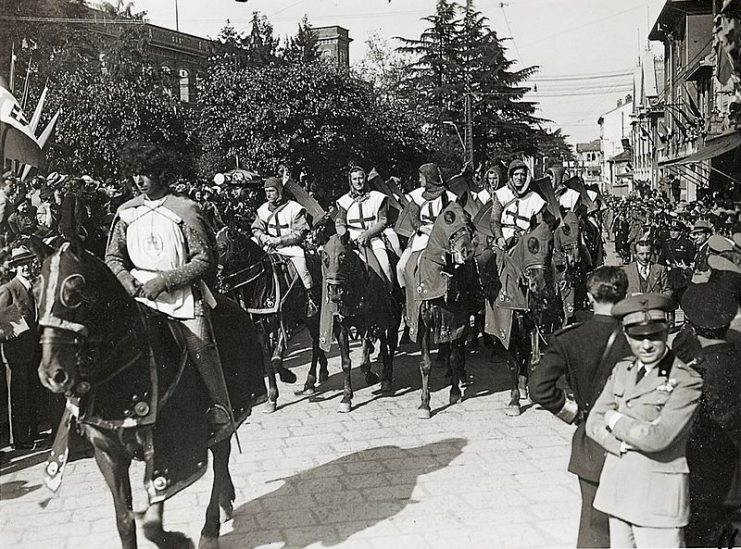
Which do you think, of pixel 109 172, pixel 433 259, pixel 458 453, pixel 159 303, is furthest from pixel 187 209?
pixel 109 172

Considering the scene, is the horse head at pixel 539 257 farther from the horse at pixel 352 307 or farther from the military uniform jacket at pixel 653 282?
the horse at pixel 352 307

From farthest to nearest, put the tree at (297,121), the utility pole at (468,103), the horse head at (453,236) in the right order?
1. the tree at (297,121)
2. the horse head at (453,236)
3. the utility pole at (468,103)

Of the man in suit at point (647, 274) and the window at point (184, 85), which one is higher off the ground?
the window at point (184, 85)

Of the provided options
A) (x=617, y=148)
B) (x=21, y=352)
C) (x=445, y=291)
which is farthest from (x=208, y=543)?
(x=617, y=148)

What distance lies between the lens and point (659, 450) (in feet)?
11.5

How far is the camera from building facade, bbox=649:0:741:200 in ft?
28.7

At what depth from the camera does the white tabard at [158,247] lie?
4.75m

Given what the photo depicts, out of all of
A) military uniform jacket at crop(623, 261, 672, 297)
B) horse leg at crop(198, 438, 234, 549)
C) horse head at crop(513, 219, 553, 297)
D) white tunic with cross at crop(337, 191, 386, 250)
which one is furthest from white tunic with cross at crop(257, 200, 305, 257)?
horse leg at crop(198, 438, 234, 549)

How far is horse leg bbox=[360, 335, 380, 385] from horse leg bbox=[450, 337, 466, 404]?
0.98 metres

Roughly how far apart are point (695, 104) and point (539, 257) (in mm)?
6946

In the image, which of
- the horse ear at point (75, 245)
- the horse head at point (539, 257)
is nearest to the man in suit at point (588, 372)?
the horse ear at point (75, 245)

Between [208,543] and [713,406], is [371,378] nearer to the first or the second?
[208,543]

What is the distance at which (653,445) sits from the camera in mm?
3492

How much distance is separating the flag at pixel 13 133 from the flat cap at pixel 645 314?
Result: 4838 mm
